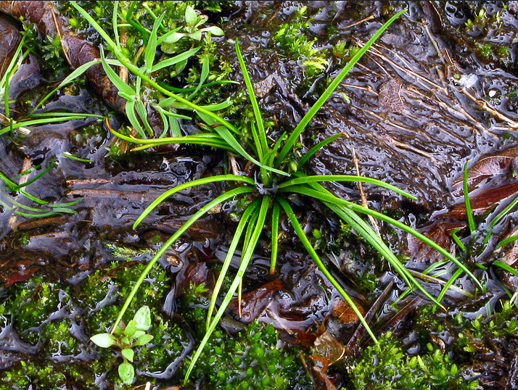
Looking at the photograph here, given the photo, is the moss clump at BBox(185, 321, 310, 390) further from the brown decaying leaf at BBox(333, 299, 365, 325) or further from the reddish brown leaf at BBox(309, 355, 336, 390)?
the brown decaying leaf at BBox(333, 299, 365, 325)

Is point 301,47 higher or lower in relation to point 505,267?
higher

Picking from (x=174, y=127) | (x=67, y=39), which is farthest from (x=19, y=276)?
(x=67, y=39)

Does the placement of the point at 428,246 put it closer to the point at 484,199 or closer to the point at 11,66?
the point at 484,199

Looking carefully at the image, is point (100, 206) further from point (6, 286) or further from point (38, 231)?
point (6, 286)

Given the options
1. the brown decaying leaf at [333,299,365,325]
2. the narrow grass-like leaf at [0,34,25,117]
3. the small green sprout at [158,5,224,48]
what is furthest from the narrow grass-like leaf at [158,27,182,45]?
the brown decaying leaf at [333,299,365,325]

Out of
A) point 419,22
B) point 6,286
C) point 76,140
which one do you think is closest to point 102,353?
point 6,286

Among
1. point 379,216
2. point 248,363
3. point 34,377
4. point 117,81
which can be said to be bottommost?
point 34,377

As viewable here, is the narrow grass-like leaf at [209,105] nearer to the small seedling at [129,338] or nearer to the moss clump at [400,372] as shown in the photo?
the small seedling at [129,338]
